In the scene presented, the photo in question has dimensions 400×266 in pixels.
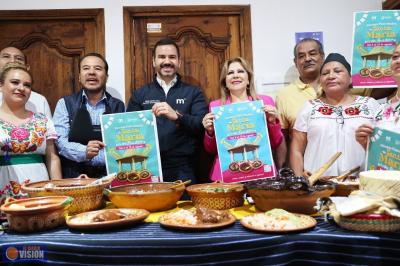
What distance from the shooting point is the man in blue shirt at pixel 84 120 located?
98.9 inches

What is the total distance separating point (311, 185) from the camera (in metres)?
1.55

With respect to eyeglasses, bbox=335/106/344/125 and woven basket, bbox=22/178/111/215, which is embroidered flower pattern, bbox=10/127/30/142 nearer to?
woven basket, bbox=22/178/111/215

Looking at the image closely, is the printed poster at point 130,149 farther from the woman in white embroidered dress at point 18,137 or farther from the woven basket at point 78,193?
the woman in white embroidered dress at point 18,137

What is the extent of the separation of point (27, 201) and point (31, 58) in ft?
7.88

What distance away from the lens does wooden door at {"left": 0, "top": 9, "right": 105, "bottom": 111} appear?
135 inches

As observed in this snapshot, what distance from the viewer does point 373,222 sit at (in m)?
1.29

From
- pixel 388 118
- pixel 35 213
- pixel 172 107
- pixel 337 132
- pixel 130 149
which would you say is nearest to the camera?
pixel 35 213

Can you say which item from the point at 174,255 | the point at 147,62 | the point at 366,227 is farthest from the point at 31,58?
the point at 366,227

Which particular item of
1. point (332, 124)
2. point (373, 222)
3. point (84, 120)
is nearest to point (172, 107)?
point (84, 120)

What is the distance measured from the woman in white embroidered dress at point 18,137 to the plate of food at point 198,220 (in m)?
1.26

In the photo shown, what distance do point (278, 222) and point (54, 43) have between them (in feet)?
9.72

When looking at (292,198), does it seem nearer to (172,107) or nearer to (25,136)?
(172,107)

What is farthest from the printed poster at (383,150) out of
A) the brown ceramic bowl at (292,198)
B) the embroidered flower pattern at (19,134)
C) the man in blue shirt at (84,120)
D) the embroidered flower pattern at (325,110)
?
the embroidered flower pattern at (19,134)

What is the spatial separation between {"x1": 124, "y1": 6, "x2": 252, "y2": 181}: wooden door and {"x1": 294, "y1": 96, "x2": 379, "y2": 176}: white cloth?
1.38 meters
